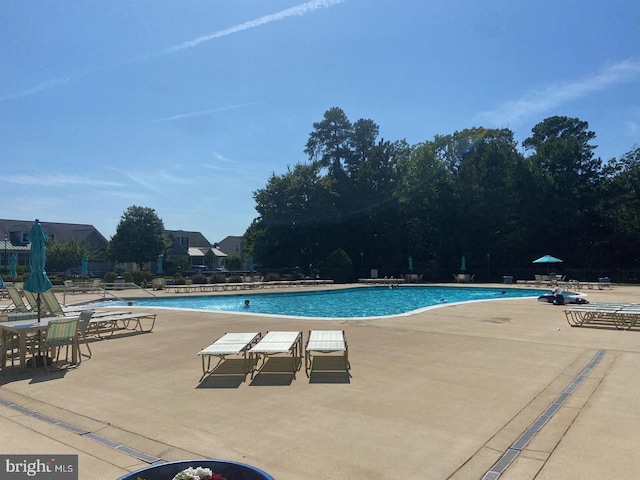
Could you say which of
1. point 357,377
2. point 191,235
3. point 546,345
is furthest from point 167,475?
point 191,235

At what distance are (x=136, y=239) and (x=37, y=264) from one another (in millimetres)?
42571

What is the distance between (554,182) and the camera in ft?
132

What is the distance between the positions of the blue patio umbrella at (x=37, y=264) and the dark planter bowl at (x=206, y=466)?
702 cm

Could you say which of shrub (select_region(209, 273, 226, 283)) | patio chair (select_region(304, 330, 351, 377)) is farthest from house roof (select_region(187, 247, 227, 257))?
patio chair (select_region(304, 330, 351, 377))

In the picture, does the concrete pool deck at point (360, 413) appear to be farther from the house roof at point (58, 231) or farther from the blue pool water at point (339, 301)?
the house roof at point (58, 231)

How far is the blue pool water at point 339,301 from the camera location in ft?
66.6

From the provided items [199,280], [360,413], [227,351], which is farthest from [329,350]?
[199,280]

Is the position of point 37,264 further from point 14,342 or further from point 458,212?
point 458,212

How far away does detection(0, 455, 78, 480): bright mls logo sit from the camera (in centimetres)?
343

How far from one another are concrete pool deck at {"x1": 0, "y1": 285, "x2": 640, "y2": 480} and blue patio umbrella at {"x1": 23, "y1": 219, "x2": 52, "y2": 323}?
1.54 m

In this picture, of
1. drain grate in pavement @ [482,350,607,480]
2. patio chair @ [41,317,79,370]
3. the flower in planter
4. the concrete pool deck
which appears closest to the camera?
the flower in planter

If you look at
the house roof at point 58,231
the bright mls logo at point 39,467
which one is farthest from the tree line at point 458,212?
the bright mls logo at point 39,467

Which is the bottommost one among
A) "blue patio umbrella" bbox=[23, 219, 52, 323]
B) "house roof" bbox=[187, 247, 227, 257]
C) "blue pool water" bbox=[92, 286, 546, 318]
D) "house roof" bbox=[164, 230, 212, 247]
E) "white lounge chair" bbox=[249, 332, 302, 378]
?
"blue pool water" bbox=[92, 286, 546, 318]

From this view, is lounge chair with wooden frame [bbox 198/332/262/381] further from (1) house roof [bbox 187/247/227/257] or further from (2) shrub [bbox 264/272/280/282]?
(1) house roof [bbox 187/247/227/257]
